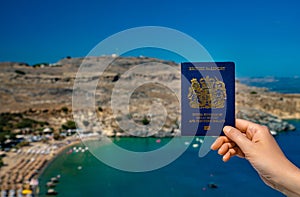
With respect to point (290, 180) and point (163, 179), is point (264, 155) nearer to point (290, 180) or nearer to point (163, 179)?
point (290, 180)

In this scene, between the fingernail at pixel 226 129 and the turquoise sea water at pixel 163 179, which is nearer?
the fingernail at pixel 226 129

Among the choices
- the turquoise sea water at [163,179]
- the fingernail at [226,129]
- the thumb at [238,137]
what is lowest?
the turquoise sea water at [163,179]

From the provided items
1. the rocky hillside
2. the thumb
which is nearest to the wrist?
the thumb

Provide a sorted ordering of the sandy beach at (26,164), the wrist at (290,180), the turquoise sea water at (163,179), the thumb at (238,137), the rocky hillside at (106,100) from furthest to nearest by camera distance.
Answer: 1. the rocky hillside at (106,100)
2. the turquoise sea water at (163,179)
3. the sandy beach at (26,164)
4. the thumb at (238,137)
5. the wrist at (290,180)

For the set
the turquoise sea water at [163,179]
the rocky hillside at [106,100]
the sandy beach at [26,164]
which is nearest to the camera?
the sandy beach at [26,164]

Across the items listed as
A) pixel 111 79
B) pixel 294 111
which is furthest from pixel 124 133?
pixel 294 111

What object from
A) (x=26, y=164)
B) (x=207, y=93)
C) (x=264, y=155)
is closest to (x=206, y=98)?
(x=207, y=93)

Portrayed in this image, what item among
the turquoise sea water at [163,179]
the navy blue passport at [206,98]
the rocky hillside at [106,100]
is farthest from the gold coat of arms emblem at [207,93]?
the rocky hillside at [106,100]

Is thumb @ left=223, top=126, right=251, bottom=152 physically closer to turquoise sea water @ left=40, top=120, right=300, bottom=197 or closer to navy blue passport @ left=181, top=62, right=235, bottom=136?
navy blue passport @ left=181, top=62, right=235, bottom=136

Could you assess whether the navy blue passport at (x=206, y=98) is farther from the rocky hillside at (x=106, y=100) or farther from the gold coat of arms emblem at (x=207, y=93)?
the rocky hillside at (x=106, y=100)
